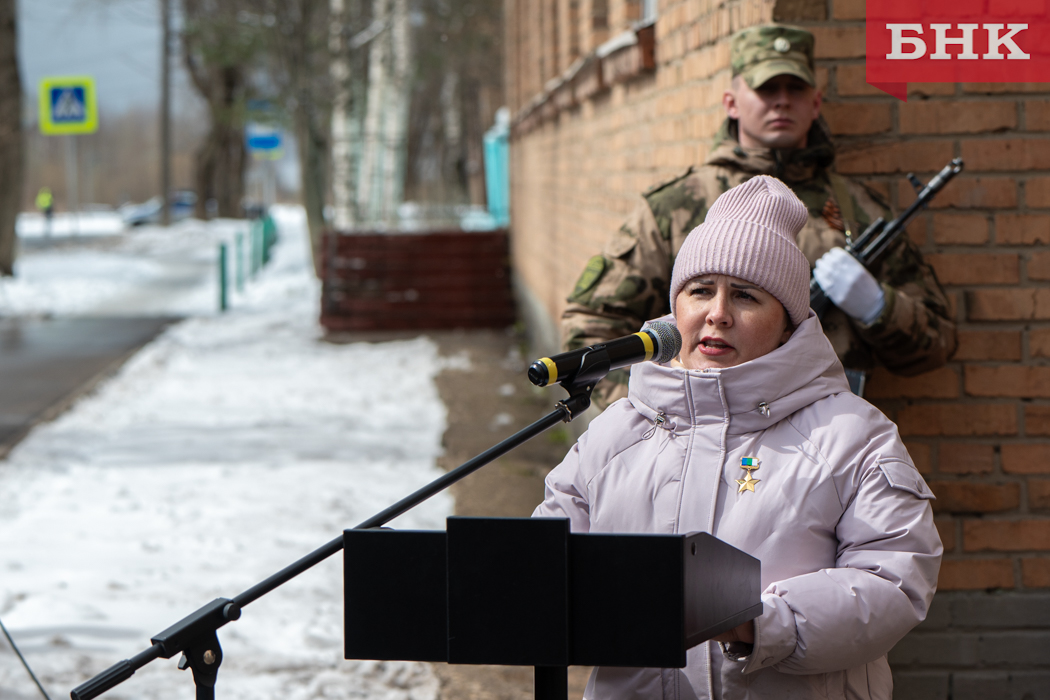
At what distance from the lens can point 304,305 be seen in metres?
16.1

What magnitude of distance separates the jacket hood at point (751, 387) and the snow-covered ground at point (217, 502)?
2279 mm

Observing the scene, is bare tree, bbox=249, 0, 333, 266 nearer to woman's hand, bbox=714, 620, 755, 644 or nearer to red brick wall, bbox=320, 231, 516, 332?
red brick wall, bbox=320, 231, 516, 332

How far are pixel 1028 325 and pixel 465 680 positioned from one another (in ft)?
6.93

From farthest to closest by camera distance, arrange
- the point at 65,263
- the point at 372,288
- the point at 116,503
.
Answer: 1. the point at 65,263
2. the point at 372,288
3. the point at 116,503

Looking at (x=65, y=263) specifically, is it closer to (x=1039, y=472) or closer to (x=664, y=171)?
(x=664, y=171)

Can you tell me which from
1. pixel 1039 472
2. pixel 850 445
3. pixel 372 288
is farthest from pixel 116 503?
pixel 372 288

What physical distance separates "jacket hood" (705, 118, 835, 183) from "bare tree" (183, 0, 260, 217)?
48.4 ft

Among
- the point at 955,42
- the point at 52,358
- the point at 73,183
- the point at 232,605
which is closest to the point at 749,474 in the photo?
the point at 232,605

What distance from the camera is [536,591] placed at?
62.1 inches

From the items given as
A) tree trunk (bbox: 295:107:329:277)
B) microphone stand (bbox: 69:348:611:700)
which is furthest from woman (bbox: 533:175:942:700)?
tree trunk (bbox: 295:107:329:277)

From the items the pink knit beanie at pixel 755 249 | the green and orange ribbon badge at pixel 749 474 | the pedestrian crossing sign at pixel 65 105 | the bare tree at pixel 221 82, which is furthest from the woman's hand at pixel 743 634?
the pedestrian crossing sign at pixel 65 105

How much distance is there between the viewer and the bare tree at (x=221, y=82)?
63.6 ft

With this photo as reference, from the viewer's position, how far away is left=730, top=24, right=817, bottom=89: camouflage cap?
9.87 ft

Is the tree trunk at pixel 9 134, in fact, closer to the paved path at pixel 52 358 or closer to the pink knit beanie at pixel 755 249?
the paved path at pixel 52 358
